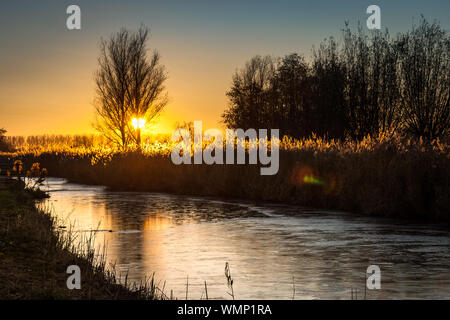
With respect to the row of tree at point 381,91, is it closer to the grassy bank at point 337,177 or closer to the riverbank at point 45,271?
the grassy bank at point 337,177

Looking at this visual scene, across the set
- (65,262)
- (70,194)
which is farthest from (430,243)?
(70,194)

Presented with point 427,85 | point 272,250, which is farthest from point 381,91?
point 272,250

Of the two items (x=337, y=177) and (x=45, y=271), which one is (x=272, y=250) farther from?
(x=337, y=177)

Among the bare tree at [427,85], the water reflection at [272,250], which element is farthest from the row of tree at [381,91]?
the water reflection at [272,250]

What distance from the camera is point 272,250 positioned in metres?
10.4

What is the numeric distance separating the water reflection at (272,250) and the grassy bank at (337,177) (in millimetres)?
1252

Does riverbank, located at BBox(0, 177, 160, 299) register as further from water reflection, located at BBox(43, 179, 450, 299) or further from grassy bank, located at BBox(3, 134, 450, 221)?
grassy bank, located at BBox(3, 134, 450, 221)

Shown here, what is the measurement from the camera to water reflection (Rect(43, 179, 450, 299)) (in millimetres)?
7574

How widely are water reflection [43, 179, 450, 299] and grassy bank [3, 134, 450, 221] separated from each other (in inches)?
49.3

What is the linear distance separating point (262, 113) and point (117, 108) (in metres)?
14.4

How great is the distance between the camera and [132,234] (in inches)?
497

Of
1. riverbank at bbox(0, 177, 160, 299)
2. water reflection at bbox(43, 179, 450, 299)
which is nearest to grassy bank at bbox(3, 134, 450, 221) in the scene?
water reflection at bbox(43, 179, 450, 299)

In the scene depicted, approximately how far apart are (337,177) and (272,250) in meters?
8.67
